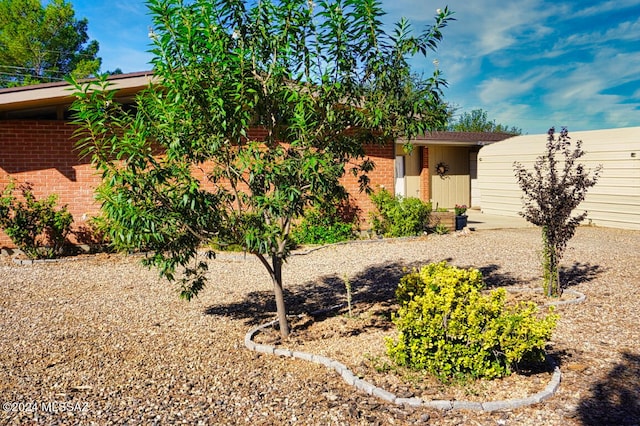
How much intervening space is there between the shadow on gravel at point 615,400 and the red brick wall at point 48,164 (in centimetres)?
715

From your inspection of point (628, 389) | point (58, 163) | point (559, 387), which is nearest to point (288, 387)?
point (559, 387)

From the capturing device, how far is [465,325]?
4219mm

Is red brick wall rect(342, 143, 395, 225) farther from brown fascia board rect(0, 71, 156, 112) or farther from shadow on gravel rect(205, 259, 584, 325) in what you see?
brown fascia board rect(0, 71, 156, 112)

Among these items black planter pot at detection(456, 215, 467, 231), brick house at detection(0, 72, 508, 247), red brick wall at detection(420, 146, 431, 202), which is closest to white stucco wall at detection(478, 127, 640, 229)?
red brick wall at detection(420, 146, 431, 202)

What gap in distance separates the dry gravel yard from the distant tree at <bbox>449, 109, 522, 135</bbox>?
36.6m

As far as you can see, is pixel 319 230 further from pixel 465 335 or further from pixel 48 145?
pixel 465 335

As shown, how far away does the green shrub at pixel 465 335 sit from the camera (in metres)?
4.13

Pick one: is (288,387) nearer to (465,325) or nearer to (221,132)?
(465,325)

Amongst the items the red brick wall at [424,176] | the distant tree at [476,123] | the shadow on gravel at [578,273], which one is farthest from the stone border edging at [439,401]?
the distant tree at [476,123]

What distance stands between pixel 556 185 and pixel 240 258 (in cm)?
627

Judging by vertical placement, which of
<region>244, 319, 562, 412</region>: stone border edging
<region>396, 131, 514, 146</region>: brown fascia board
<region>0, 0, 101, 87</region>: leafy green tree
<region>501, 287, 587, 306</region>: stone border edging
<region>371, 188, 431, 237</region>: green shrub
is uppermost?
<region>0, 0, 101, 87</region>: leafy green tree

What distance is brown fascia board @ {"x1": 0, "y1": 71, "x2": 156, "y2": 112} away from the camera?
9242mm

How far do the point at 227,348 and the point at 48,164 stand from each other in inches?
305

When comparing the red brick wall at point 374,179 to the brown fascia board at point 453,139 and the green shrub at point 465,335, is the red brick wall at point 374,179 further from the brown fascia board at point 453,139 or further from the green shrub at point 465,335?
the green shrub at point 465,335
